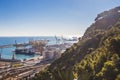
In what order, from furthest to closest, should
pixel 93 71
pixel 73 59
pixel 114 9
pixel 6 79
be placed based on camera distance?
pixel 114 9
pixel 6 79
pixel 73 59
pixel 93 71

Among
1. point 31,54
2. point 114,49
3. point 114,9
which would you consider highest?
point 114,9

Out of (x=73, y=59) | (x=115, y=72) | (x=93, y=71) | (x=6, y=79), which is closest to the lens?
(x=115, y=72)

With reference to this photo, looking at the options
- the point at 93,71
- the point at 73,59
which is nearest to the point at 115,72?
the point at 93,71

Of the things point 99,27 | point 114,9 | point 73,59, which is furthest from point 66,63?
point 114,9

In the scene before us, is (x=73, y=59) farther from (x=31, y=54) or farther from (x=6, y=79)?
(x=31, y=54)

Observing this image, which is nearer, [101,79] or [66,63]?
[101,79]

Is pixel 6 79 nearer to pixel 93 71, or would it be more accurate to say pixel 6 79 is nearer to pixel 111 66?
pixel 93 71

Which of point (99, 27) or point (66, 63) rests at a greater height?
point (99, 27)

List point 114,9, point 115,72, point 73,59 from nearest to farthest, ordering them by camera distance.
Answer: point 115,72
point 73,59
point 114,9

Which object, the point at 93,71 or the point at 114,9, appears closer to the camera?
the point at 93,71
